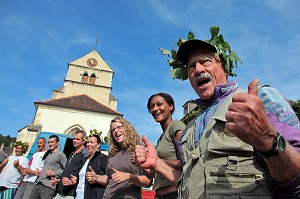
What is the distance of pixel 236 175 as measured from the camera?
1.36 metres

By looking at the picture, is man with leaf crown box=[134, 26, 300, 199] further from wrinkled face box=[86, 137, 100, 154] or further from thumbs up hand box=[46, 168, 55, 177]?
thumbs up hand box=[46, 168, 55, 177]

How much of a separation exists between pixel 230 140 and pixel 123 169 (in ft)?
8.19

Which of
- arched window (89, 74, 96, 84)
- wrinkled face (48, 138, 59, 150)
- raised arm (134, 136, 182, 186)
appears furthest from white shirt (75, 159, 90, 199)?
arched window (89, 74, 96, 84)

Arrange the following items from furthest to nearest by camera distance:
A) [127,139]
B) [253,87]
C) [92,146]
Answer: [92,146]
[127,139]
[253,87]

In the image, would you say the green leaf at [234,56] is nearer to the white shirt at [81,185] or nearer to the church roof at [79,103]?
the white shirt at [81,185]

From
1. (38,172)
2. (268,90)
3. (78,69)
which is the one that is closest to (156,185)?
(268,90)

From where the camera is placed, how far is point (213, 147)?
1.46m

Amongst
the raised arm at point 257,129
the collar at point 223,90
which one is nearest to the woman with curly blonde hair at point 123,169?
the collar at point 223,90

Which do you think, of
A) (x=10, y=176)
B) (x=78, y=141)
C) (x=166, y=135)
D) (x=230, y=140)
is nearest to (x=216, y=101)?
(x=230, y=140)

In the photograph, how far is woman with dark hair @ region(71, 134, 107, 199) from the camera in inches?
167

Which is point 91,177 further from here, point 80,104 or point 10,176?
point 80,104

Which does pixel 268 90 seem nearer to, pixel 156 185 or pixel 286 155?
pixel 286 155

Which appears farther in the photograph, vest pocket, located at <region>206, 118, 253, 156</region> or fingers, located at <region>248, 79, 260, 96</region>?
vest pocket, located at <region>206, 118, 253, 156</region>

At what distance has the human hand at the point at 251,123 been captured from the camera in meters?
1.01
